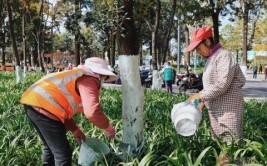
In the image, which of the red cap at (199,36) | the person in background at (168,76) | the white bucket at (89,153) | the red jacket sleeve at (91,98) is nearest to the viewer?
the red jacket sleeve at (91,98)

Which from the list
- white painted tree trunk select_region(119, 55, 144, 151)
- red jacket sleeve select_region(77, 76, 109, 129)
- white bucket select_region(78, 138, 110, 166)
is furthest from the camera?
white painted tree trunk select_region(119, 55, 144, 151)

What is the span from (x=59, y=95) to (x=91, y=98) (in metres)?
0.35

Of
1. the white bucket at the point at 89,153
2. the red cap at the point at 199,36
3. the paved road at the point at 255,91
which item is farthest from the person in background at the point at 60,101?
the paved road at the point at 255,91

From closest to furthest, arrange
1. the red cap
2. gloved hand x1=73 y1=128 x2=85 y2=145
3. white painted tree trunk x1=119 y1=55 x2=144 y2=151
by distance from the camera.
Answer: the red cap, gloved hand x1=73 y1=128 x2=85 y2=145, white painted tree trunk x1=119 y1=55 x2=144 y2=151

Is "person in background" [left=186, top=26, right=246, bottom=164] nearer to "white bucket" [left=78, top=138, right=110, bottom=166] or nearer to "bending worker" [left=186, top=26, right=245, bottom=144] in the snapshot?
"bending worker" [left=186, top=26, right=245, bottom=144]

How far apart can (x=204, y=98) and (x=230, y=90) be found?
266mm

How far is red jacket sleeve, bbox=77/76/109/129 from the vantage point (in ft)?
12.1

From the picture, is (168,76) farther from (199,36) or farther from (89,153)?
(89,153)

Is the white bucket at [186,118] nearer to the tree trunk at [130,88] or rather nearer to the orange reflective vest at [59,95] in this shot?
the tree trunk at [130,88]

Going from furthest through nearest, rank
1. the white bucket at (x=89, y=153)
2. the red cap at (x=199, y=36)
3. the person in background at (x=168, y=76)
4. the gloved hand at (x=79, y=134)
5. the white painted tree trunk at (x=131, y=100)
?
1. the person in background at (x=168, y=76)
2. the white painted tree trunk at (x=131, y=100)
3. the gloved hand at (x=79, y=134)
4. the red cap at (x=199, y=36)
5. the white bucket at (x=89, y=153)

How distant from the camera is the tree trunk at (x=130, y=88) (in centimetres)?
458

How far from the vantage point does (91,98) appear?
3.69 meters

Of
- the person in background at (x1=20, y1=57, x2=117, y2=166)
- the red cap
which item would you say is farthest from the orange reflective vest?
the red cap

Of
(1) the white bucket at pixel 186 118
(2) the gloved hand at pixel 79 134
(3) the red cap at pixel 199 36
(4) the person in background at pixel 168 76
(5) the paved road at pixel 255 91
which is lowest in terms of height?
(5) the paved road at pixel 255 91
